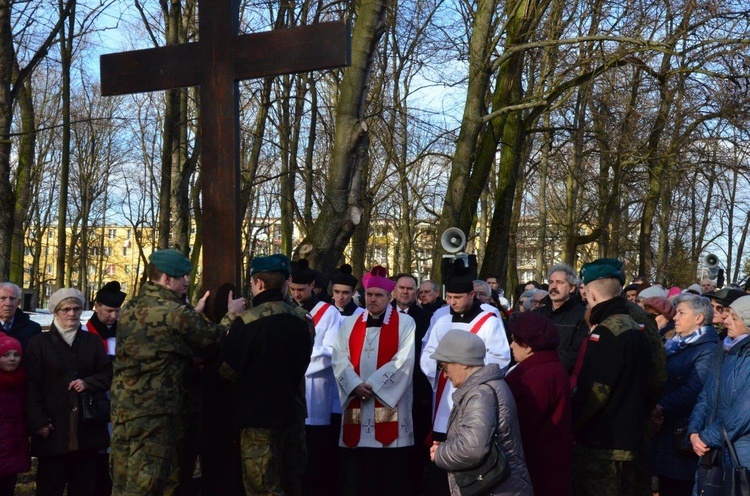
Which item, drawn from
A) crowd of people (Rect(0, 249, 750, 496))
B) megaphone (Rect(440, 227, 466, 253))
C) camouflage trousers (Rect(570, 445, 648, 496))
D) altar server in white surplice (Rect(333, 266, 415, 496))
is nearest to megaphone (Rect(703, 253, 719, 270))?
megaphone (Rect(440, 227, 466, 253))

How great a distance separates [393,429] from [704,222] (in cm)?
3846

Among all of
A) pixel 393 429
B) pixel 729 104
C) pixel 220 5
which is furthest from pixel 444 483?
pixel 729 104

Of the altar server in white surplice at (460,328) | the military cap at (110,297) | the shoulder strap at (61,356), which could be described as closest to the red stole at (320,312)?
the altar server in white surplice at (460,328)

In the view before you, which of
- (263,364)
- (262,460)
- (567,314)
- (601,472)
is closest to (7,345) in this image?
(263,364)

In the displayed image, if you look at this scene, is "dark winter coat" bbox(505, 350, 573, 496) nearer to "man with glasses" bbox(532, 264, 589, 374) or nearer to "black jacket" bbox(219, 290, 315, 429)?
"black jacket" bbox(219, 290, 315, 429)

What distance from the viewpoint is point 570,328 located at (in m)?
7.59

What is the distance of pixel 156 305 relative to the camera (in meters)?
5.93

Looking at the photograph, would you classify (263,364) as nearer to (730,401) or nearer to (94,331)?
(94,331)

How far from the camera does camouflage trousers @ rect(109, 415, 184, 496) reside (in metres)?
5.86

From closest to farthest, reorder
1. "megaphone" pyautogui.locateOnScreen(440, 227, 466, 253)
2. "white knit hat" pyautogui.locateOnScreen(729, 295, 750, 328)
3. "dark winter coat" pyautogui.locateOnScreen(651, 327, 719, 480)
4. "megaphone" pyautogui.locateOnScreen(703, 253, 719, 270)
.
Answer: "white knit hat" pyautogui.locateOnScreen(729, 295, 750, 328)
"dark winter coat" pyautogui.locateOnScreen(651, 327, 719, 480)
"megaphone" pyautogui.locateOnScreen(440, 227, 466, 253)
"megaphone" pyautogui.locateOnScreen(703, 253, 719, 270)

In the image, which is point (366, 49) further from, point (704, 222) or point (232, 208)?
point (704, 222)

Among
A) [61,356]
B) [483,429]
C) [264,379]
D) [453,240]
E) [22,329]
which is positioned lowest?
[483,429]

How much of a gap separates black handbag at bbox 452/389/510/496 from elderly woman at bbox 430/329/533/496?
0.03 metres

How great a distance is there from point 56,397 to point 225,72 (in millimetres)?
2703
